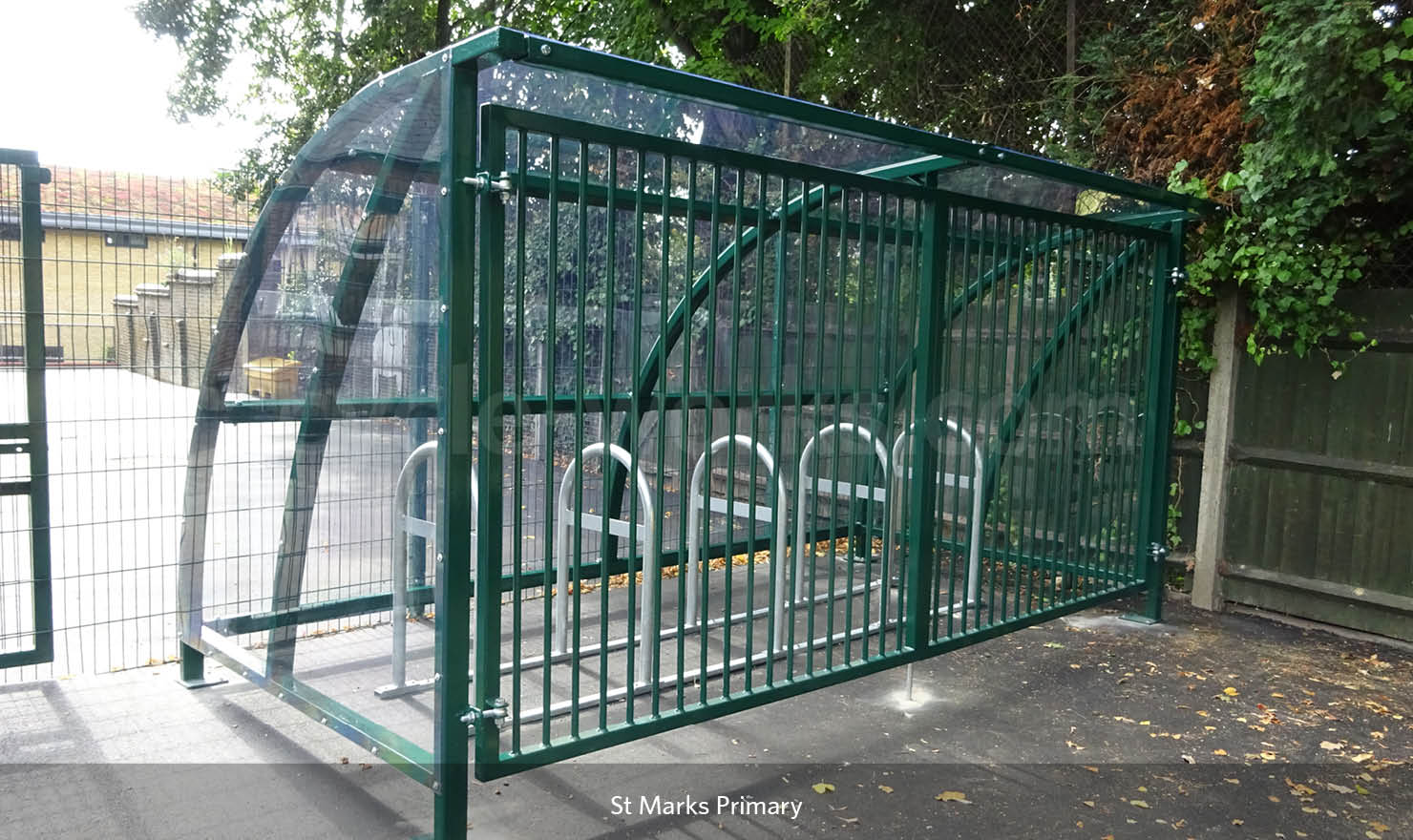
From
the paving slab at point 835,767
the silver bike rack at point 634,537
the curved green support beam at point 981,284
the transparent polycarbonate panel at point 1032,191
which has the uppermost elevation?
the transparent polycarbonate panel at point 1032,191

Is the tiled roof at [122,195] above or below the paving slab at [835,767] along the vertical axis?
above

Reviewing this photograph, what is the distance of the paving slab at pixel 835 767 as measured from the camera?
3.06 m

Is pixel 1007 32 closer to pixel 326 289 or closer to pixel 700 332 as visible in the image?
pixel 700 332

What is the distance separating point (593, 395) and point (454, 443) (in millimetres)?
1851

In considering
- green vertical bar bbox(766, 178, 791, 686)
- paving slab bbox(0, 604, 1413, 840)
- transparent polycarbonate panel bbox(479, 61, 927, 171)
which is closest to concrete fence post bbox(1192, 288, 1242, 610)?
paving slab bbox(0, 604, 1413, 840)

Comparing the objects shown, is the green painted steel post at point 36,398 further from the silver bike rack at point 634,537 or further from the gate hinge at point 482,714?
the gate hinge at point 482,714

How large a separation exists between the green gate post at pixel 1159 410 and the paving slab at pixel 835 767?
0.92 m

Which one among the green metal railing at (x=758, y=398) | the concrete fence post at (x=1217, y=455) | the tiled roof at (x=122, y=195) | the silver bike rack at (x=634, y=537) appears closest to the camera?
the green metal railing at (x=758, y=398)

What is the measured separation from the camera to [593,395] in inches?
175

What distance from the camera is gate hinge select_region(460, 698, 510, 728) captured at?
2.67 metres

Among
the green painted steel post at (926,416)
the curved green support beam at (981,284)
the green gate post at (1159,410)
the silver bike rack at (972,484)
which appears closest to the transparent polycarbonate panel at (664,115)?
the green painted steel post at (926,416)

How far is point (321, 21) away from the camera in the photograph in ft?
40.9

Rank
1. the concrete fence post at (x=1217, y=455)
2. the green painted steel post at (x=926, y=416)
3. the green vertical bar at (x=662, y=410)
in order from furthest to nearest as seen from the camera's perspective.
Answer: the concrete fence post at (x=1217, y=455) → the green painted steel post at (x=926, y=416) → the green vertical bar at (x=662, y=410)

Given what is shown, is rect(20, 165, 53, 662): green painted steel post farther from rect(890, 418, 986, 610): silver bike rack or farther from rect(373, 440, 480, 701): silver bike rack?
rect(890, 418, 986, 610): silver bike rack
